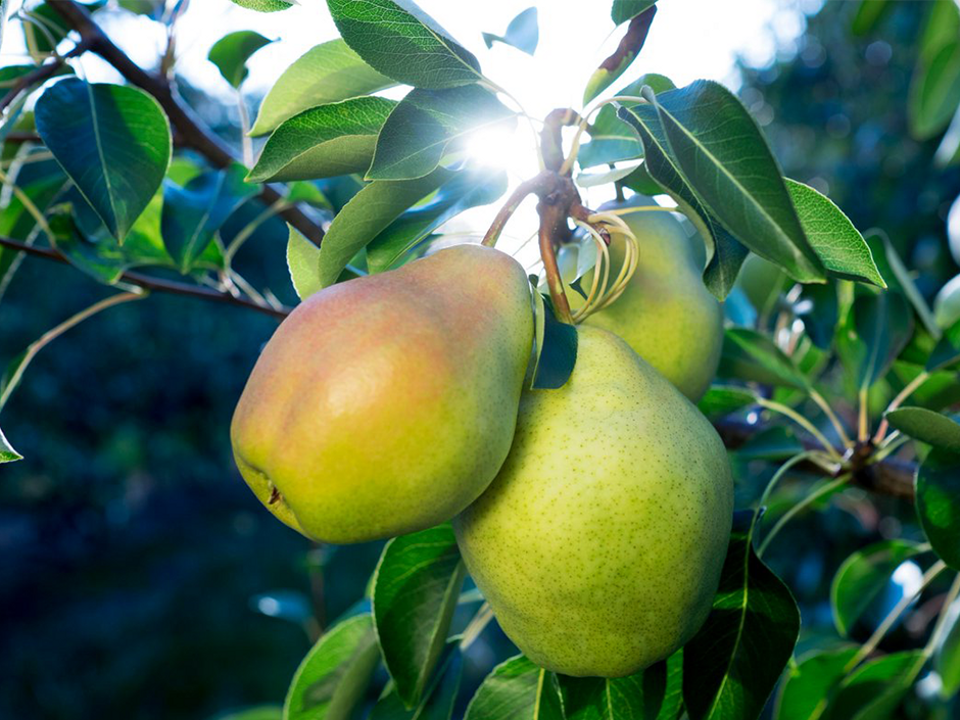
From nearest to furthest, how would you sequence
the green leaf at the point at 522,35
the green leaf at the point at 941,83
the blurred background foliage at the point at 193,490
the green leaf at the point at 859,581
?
the green leaf at the point at 522,35
the green leaf at the point at 859,581
the green leaf at the point at 941,83
the blurred background foliage at the point at 193,490

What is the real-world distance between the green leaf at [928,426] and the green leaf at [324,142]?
16.9 inches

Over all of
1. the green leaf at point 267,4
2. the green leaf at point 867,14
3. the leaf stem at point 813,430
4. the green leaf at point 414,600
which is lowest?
the green leaf at point 414,600

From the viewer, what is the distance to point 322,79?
672 millimetres

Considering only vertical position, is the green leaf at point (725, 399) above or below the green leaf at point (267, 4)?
below

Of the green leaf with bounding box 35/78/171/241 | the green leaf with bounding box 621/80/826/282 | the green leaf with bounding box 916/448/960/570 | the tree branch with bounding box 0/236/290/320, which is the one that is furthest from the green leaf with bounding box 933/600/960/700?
the green leaf with bounding box 35/78/171/241

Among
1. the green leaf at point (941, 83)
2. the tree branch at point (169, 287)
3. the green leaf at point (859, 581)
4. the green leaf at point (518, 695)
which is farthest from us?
the green leaf at point (941, 83)

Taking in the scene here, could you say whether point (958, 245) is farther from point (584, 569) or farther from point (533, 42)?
point (584, 569)

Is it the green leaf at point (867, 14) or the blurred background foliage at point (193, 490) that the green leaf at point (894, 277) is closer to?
the blurred background foliage at point (193, 490)

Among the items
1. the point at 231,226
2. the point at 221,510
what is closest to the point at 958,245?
the point at 231,226

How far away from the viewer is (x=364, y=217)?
56 centimetres

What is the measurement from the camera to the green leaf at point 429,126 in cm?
52

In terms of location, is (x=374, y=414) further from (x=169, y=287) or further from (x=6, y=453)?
(x=169, y=287)

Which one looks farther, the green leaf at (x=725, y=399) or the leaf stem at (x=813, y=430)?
the green leaf at (x=725, y=399)

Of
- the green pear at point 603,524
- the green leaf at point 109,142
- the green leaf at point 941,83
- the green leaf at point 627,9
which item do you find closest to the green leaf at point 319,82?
the green leaf at point 109,142
